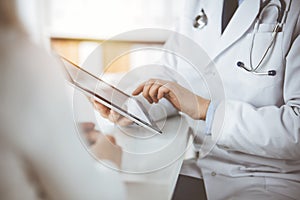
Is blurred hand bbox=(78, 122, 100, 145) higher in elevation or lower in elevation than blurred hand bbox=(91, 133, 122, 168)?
higher

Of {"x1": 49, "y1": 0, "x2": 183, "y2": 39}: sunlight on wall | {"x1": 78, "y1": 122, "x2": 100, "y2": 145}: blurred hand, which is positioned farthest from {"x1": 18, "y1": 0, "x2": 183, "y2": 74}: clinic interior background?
{"x1": 78, "y1": 122, "x2": 100, "y2": 145}: blurred hand

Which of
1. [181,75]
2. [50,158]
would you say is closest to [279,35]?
[181,75]

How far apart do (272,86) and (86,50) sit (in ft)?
1.15

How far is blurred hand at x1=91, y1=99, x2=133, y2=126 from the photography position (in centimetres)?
68

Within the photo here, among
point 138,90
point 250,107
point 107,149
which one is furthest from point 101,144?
point 250,107

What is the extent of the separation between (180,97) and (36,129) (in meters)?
0.32

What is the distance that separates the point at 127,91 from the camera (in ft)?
2.39

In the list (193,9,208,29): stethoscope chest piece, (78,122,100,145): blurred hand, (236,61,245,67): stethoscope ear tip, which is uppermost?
(193,9,208,29): stethoscope chest piece

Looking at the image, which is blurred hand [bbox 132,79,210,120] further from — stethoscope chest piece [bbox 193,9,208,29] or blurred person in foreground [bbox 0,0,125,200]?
blurred person in foreground [bbox 0,0,125,200]

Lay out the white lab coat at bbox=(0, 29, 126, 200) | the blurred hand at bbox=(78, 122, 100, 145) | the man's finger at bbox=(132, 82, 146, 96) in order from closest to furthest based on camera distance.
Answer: the white lab coat at bbox=(0, 29, 126, 200) < the blurred hand at bbox=(78, 122, 100, 145) < the man's finger at bbox=(132, 82, 146, 96)

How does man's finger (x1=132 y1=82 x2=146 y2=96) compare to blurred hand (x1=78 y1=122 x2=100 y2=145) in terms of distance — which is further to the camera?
man's finger (x1=132 y1=82 x2=146 y2=96)

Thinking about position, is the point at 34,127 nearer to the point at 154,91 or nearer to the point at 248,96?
the point at 154,91

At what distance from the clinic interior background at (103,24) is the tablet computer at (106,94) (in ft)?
0.10

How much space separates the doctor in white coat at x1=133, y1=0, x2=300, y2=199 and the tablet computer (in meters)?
0.04
